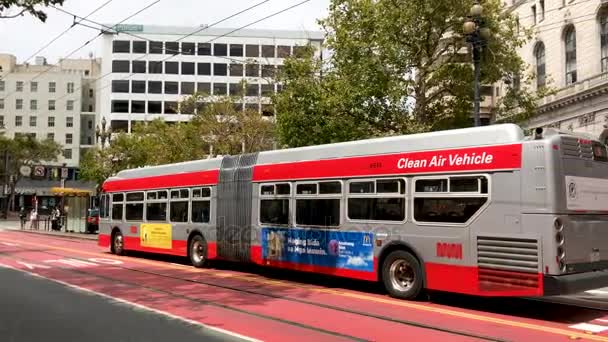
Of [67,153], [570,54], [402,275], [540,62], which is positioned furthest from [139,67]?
[402,275]

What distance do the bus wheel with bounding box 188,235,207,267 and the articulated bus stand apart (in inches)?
19.5

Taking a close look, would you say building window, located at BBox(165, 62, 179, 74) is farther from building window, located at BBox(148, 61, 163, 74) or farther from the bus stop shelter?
the bus stop shelter

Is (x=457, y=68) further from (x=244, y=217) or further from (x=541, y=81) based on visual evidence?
(x=541, y=81)

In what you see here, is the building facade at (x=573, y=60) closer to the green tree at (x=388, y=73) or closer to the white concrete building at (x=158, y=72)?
the green tree at (x=388, y=73)

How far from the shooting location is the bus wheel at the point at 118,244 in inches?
842

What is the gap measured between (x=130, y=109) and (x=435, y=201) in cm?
8434

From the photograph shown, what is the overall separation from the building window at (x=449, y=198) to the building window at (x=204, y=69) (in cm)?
8228

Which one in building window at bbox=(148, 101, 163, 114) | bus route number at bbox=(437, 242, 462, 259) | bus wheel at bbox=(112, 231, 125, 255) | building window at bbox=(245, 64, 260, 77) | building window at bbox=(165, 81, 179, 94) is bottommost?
bus wheel at bbox=(112, 231, 125, 255)

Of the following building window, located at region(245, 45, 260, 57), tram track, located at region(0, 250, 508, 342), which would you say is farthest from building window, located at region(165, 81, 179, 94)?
tram track, located at region(0, 250, 508, 342)

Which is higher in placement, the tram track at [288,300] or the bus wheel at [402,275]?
the bus wheel at [402,275]

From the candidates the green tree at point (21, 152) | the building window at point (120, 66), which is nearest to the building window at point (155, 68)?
the building window at point (120, 66)

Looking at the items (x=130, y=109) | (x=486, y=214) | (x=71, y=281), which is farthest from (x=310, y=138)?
(x=130, y=109)

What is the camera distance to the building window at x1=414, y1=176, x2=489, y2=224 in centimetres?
1025

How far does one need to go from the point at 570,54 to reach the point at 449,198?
41758 mm
